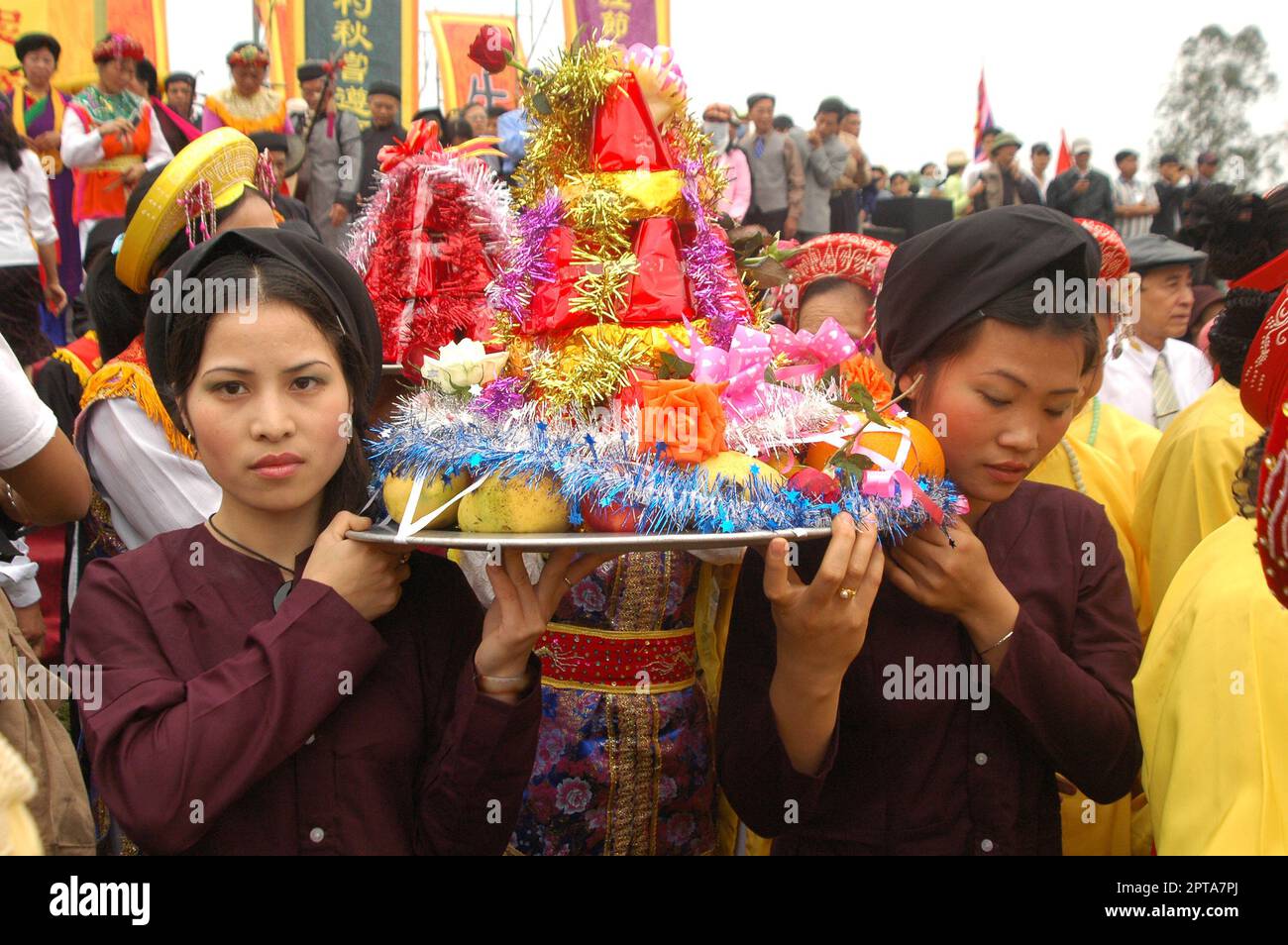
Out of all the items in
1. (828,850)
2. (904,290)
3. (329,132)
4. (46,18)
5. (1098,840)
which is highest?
(46,18)

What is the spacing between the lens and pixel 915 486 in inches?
71.2

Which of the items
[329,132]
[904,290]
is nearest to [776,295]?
[904,290]

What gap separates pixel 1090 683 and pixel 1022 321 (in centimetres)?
69

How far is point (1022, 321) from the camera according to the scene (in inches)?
79.2

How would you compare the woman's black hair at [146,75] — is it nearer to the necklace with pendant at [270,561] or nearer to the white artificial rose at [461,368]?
the necklace with pendant at [270,561]

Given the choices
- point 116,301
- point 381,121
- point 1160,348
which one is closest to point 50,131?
point 381,121

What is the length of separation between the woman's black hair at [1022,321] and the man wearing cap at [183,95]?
33.1 ft

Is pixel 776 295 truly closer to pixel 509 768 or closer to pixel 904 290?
pixel 904 290

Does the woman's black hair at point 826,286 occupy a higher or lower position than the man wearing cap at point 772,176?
lower

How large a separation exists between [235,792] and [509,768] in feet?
1.44

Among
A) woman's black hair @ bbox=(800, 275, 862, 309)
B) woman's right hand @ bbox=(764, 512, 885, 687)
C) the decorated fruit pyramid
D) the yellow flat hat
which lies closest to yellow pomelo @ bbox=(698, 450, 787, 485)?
the decorated fruit pyramid

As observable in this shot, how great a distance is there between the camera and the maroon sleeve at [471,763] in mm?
1853

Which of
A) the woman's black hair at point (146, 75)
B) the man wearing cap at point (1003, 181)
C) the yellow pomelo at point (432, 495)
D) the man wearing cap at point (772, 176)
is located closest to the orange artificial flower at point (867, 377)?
the yellow pomelo at point (432, 495)

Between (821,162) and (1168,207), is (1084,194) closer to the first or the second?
(1168,207)
